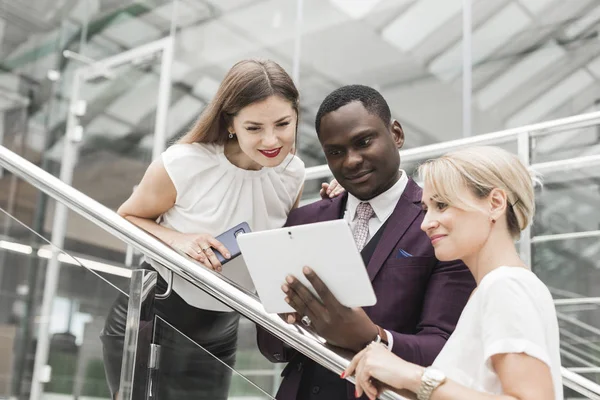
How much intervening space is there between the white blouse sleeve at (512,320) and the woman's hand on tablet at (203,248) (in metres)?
0.86

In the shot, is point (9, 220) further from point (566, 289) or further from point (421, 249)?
point (566, 289)

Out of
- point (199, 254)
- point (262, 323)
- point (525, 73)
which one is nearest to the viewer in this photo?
point (262, 323)

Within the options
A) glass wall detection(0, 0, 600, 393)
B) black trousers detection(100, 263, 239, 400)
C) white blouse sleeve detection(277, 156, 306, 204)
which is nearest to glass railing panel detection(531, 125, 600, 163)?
glass wall detection(0, 0, 600, 393)

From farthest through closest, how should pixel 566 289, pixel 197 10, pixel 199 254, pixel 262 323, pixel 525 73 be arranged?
pixel 197 10 → pixel 525 73 → pixel 566 289 → pixel 199 254 → pixel 262 323

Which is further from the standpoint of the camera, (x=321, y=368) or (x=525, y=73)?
(x=525, y=73)

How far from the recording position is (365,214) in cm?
218

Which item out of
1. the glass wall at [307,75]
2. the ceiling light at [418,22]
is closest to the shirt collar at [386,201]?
the glass wall at [307,75]

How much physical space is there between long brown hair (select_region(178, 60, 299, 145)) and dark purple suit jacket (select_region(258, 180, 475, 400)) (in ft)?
1.78

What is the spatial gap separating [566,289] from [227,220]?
76.5 inches

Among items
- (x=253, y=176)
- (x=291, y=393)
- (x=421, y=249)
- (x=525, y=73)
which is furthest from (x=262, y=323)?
(x=525, y=73)

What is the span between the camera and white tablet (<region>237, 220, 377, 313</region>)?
1.58 meters

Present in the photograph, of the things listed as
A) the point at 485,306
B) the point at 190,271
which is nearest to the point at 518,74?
the point at 190,271

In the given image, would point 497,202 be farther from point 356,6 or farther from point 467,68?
point 356,6

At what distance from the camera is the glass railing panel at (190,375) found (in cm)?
201
